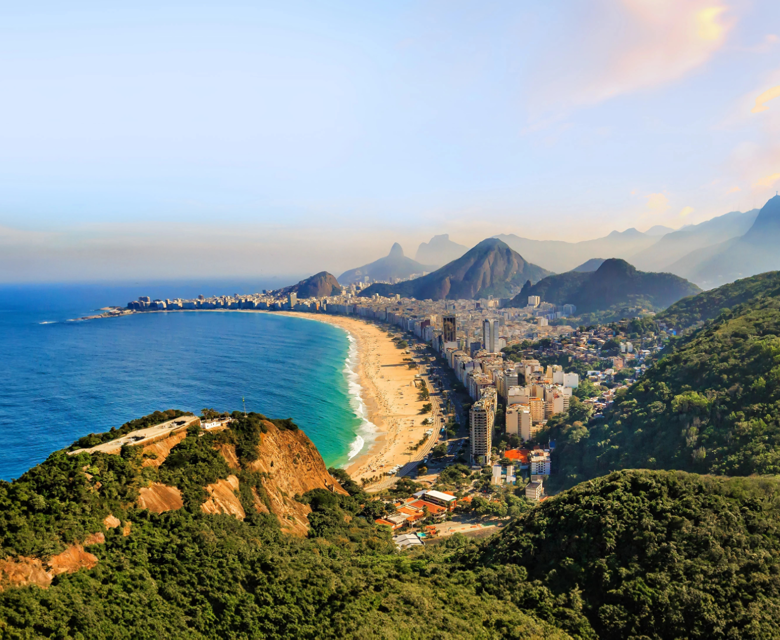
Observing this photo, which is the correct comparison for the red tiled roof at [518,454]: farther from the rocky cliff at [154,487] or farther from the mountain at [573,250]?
the mountain at [573,250]

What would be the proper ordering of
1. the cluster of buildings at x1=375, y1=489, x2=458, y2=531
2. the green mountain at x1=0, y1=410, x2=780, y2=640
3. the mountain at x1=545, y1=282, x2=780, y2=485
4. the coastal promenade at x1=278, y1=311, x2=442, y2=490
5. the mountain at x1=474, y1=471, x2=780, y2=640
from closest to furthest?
the green mountain at x1=0, y1=410, x2=780, y2=640 → the mountain at x1=474, y1=471, x2=780, y2=640 → the mountain at x1=545, y1=282, x2=780, y2=485 → the cluster of buildings at x1=375, y1=489, x2=458, y2=531 → the coastal promenade at x1=278, y1=311, x2=442, y2=490

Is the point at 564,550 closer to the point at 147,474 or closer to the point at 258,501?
the point at 258,501

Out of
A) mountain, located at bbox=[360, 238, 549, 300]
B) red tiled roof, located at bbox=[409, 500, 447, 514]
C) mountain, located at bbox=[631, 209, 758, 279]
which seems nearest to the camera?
red tiled roof, located at bbox=[409, 500, 447, 514]

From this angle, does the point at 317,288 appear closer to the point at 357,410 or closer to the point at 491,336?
the point at 491,336

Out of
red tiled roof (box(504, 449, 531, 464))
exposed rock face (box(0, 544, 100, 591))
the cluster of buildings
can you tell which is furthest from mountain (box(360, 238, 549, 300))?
exposed rock face (box(0, 544, 100, 591))

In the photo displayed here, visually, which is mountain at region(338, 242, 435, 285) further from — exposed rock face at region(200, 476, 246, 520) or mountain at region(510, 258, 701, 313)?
exposed rock face at region(200, 476, 246, 520)

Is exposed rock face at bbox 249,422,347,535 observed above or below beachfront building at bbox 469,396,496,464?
above

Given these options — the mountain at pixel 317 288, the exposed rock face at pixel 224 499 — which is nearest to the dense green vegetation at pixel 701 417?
the exposed rock face at pixel 224 499
